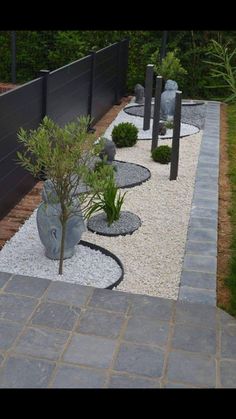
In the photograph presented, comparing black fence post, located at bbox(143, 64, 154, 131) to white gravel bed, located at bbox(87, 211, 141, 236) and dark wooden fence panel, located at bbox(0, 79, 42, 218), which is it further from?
white gravel bed, located at bbox(87, 211, 141, 236)

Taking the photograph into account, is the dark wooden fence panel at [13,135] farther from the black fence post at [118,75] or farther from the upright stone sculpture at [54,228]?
the black fence post at [118,75]

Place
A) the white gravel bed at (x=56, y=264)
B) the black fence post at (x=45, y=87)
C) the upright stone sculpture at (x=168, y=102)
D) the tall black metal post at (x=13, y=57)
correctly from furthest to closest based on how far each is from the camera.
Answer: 1. the tall black metal post at (x=13, y=57)
2. the upright stone sculpture at (x=168, y=102)
3. the black fence post at (x=45, y=87)
4. the white gravel bed at (x=56, y=264)

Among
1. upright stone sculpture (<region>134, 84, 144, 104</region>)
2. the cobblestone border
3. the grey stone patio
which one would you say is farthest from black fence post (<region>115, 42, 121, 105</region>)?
the grey stone patio

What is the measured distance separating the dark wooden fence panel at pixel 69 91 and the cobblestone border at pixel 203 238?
2.76 metres

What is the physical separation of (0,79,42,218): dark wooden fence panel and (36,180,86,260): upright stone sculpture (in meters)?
1.35

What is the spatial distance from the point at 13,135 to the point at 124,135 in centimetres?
357

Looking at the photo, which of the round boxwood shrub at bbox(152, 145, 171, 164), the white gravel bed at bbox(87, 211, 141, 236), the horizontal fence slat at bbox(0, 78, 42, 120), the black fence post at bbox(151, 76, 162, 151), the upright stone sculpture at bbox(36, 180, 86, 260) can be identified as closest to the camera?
the upright stone sculpture at bbox(36, 180, 86, 260)

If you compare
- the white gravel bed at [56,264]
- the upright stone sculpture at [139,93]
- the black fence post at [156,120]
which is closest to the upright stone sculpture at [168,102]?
the upright stone sculpture at [139,93]

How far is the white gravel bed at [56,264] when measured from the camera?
16.1 ft

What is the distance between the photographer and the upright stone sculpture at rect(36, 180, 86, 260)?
5.09 m

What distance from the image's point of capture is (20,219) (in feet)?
20.8

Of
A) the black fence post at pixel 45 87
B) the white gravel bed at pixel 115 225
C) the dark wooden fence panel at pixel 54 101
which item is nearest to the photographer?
the white gravel bed at pixel 115 225
